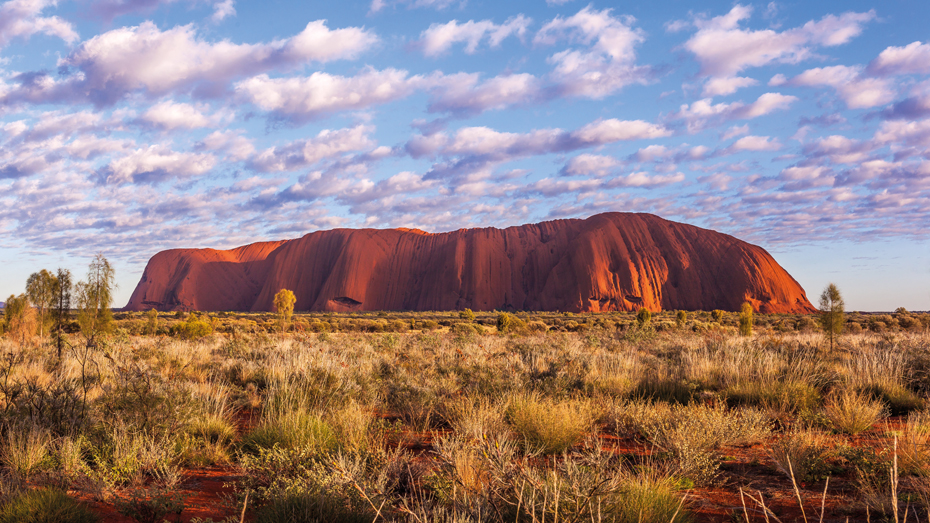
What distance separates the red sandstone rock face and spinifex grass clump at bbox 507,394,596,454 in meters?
63.3

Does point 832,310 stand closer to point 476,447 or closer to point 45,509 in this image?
point 476,447

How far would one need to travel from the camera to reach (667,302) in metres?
69.6

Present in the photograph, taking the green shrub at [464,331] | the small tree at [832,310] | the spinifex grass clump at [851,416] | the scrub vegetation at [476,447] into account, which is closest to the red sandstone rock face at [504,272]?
the green shrub at [464,331]

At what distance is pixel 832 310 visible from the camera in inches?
541

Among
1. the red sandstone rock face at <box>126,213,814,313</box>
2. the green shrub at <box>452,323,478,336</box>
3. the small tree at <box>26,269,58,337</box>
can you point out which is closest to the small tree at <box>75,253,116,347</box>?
the small tree at <box>26,269,58,337</box>

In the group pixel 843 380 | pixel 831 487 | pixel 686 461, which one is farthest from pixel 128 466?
pixel 843 380

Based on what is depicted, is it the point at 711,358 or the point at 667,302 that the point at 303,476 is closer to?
the point at 711,358

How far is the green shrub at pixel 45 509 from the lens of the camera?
3.06 m

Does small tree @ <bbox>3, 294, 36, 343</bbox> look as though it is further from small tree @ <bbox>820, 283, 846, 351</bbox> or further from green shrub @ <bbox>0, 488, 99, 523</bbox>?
small tree @ <bbox>820, 283, 846, 351</bbox>

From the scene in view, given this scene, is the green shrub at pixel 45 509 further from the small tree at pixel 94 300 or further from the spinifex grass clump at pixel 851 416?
the small tree at pixel 94 300

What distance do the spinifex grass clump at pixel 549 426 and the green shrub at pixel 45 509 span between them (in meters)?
3.45

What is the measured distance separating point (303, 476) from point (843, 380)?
27.9ft

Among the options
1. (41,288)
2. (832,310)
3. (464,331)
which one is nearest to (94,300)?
(41,288)

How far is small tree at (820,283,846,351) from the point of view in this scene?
13664 millimetres
